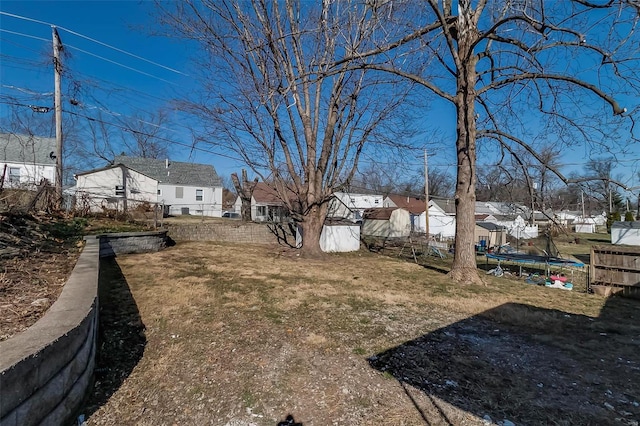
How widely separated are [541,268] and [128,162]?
105 feet

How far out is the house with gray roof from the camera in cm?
2564

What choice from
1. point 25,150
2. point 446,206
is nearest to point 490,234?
point 446,206

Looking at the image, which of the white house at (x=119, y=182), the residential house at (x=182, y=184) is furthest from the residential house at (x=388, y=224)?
the white house at (x=119, y=182)

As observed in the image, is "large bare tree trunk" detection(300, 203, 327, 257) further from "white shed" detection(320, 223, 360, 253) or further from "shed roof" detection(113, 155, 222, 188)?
"shed roof" detection(113, 155, 222, 188)

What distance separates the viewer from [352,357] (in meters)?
3.49

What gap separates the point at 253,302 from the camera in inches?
213

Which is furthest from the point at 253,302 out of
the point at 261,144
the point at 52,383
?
the point at 261,144

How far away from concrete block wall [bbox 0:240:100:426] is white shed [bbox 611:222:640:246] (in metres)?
36.9

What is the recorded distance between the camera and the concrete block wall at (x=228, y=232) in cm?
1469

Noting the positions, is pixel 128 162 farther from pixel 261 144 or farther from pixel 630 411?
pixel 630 411

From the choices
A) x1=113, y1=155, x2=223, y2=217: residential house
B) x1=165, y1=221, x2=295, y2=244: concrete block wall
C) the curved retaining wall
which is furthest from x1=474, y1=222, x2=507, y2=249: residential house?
the curved retaining wall

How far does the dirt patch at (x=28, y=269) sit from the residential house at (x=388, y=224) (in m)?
24.6

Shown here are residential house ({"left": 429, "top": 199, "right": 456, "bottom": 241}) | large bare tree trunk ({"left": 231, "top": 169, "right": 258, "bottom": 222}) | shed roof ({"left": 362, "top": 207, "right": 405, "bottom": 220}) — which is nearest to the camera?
large bare tree trunk ({"left": 231, "top": 169, "right": 258, "bottom": 222})

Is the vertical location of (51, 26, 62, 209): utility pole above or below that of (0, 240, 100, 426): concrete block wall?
above
